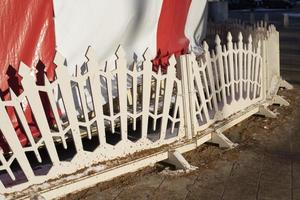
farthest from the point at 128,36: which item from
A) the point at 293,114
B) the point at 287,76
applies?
the point at 287,76

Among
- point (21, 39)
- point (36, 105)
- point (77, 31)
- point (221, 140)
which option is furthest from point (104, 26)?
point (221, 140)

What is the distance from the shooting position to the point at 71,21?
5.83m

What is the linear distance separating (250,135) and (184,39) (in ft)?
6.71

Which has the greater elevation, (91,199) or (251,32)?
(251,32)

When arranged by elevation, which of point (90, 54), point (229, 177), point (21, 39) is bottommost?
point (229, 177)

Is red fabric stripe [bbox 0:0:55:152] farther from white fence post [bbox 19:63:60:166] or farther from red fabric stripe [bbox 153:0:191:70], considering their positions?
red fabric stripe [bbox 153:0:191:70]

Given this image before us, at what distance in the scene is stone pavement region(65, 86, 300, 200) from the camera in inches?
203

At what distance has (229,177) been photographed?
559 cm

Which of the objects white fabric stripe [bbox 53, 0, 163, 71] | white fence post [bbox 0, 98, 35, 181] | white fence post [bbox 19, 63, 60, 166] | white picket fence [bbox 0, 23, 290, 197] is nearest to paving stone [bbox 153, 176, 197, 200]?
white picket fence [bbox 0, 23, 290, 197]

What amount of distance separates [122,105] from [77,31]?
3.94 feet

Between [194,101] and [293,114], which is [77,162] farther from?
[293,114]

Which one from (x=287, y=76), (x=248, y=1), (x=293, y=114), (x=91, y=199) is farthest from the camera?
(x=248, y=1)

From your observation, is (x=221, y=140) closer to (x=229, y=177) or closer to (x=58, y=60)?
(x=229, y=177)

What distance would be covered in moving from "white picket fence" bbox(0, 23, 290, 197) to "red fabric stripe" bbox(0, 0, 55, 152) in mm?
423
